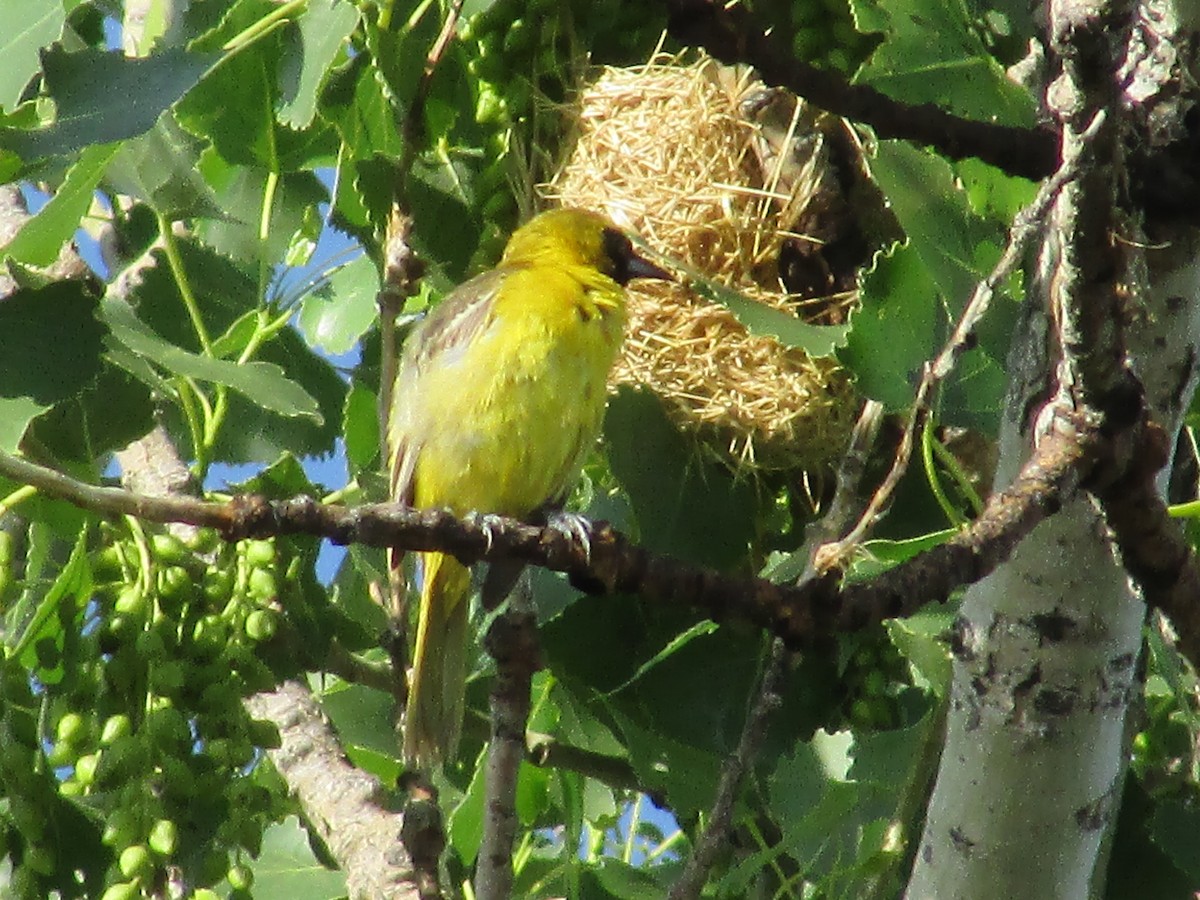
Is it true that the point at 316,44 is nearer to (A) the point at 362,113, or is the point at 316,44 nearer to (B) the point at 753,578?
(A) the point at 362,113

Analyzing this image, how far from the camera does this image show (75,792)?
7.27ft

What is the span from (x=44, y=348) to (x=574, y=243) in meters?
1.13

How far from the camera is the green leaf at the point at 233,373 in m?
2.24

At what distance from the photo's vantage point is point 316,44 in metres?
2.63

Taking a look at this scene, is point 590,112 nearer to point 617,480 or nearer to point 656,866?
point 617,480

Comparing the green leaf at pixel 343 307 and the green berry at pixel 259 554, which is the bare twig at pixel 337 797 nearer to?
the green berry at pixel 259 554

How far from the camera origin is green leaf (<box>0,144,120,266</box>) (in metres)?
2.29

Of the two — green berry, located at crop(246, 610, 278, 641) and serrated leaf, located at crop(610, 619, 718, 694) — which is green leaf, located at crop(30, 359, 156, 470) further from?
serrated leaf, located at crop(610, 619, 718, 694)

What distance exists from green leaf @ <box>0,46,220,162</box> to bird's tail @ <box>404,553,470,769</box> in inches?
39.7

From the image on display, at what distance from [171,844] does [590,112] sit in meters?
1.56

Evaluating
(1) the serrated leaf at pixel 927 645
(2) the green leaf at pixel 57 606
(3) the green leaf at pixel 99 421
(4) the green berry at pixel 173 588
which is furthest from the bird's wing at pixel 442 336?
(1) the serrated leaf at pixel 927 645

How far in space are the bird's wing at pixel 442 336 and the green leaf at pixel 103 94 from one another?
3.11 feet

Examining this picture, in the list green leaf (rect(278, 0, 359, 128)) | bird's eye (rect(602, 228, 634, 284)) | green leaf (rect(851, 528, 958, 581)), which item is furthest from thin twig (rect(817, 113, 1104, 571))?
green leaf (rect(278, 0, 359, 128))

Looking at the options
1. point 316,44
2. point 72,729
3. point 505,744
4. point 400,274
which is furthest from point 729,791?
point 316,44
